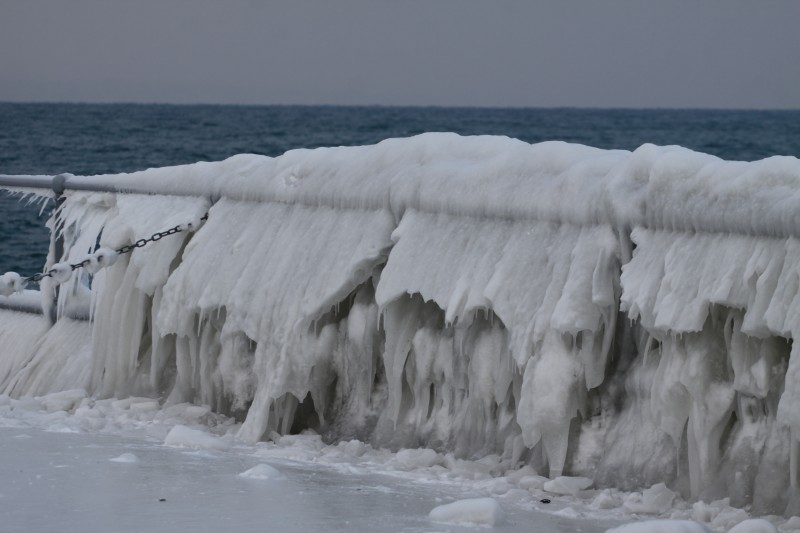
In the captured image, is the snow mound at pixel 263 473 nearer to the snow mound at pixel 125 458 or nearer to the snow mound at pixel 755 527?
the snow mound at pixel 125 458

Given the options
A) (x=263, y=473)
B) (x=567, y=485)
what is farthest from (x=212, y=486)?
(x=567, y=485)

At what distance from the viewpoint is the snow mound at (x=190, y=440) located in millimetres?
6367

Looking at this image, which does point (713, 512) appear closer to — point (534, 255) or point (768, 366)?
point (768, 366)

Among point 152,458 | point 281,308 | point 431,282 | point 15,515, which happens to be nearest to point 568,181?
point 431,282

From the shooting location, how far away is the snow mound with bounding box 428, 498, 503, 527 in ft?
15.9

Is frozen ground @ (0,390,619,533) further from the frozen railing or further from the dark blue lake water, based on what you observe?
the dark blue lake water

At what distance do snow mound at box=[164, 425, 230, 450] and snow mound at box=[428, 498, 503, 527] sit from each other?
5.67 feet

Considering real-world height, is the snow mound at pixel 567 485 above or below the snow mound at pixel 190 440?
above

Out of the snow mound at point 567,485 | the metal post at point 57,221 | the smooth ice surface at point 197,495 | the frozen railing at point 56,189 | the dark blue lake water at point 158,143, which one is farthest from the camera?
the dark blue lake water at point 158,143

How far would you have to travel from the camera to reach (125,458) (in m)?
5.89

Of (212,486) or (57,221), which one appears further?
(57,221)

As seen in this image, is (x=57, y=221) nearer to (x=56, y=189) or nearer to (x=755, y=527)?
(x=56, y=189)

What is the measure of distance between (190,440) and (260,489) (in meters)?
1.12

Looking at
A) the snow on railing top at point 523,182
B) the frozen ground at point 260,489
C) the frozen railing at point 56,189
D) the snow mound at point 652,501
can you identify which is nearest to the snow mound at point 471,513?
the frozen ground at point 260,489
